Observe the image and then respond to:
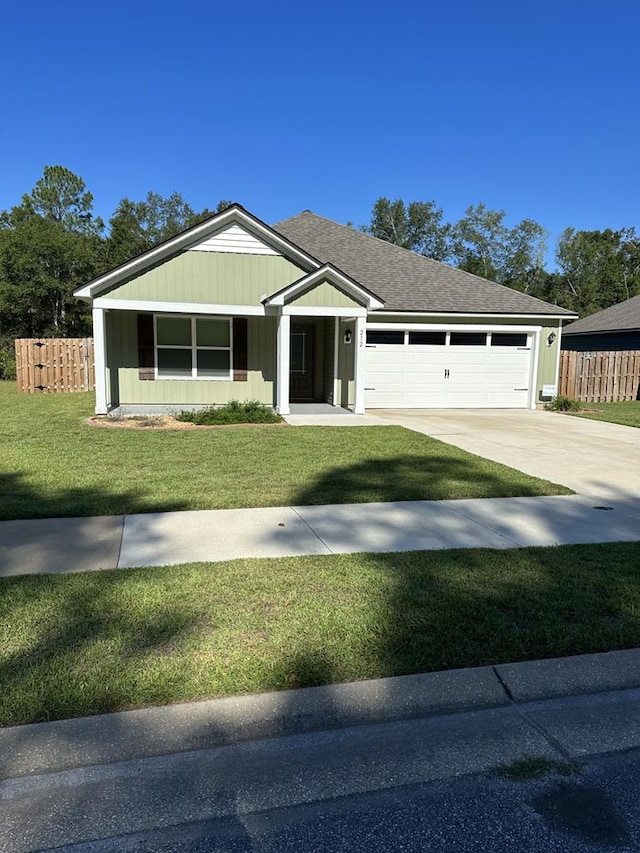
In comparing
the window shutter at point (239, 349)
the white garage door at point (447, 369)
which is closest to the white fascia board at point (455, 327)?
the white garage door at point (447, 369)

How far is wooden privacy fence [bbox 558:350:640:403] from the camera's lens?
2206 centimetres

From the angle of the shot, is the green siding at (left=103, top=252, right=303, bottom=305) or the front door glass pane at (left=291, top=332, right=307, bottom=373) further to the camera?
the front door glass pane at (left=291, top=332, right=307, bottom=373)

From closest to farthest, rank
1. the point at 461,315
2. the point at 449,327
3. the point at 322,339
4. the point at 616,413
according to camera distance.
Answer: the point at 616,413 → the point at 461,315 → the point at 449,327 → the point at 322,339

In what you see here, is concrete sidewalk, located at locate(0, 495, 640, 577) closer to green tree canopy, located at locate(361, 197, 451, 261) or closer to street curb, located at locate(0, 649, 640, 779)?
street curb, located at locate(0, 649, 640, 779)

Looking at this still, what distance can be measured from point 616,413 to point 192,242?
1265 cm

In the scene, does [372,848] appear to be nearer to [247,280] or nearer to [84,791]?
[84,791]

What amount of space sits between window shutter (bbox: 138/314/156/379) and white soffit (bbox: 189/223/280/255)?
2197mm

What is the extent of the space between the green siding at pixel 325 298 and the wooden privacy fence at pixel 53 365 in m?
10.1

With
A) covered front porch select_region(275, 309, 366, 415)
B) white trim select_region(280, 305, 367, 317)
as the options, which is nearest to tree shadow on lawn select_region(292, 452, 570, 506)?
covered front porch select_region(275, 309, 366, 415)

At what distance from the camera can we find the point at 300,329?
723 inches

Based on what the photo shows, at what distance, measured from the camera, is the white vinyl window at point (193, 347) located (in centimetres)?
1584

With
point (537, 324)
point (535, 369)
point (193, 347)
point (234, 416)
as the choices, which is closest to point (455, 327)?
point (537, 324)

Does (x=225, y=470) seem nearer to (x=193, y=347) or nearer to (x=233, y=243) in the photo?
(x=193, y=347)

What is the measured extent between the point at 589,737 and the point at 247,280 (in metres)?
13.7
